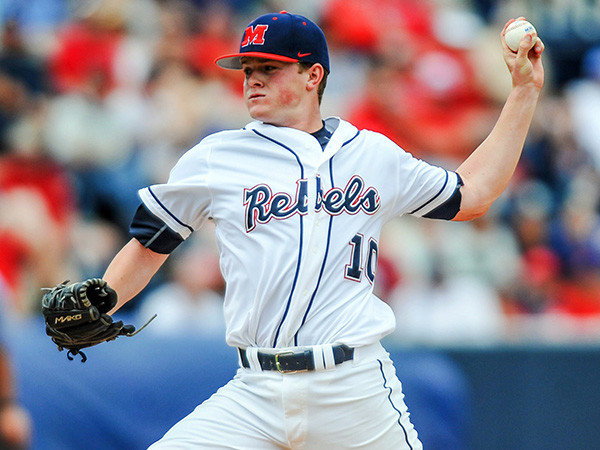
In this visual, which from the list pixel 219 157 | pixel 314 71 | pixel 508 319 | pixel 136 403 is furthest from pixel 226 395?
pixel 508 319

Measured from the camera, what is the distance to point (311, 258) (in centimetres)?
346

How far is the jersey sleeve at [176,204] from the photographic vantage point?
11.7 ft

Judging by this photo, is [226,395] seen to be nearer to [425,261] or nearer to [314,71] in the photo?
[314,71]

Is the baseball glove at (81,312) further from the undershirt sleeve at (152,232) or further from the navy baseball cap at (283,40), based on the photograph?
the navy baseball cap at (283,40)

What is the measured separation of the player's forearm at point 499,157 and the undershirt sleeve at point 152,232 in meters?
1.08

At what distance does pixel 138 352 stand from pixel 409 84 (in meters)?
5.11

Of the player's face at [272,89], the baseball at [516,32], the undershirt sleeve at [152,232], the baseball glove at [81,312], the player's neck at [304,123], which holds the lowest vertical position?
the baseball glove at [81,312]

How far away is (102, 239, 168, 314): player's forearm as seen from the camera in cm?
361

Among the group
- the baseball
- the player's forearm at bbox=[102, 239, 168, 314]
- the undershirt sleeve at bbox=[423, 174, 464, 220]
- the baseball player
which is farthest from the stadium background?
the baseball

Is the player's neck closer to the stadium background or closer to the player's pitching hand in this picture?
the player's pitching hand

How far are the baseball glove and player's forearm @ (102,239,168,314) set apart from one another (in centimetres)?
14

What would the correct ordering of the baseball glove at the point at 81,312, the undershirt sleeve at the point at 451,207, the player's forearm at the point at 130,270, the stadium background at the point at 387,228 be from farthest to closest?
the stadium background at the point at 387,228 < the undershirt sleeve at the point at 451,207 < the player's forearm at the point at 130,270 < the baseball glove at the point at 81,312

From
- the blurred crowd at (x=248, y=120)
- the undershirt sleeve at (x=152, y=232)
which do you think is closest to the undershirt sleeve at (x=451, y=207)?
the undershirt sleeve at (x=152, y=232)

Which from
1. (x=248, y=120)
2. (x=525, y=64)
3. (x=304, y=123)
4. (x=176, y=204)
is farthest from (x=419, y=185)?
(x=248, y=120)
